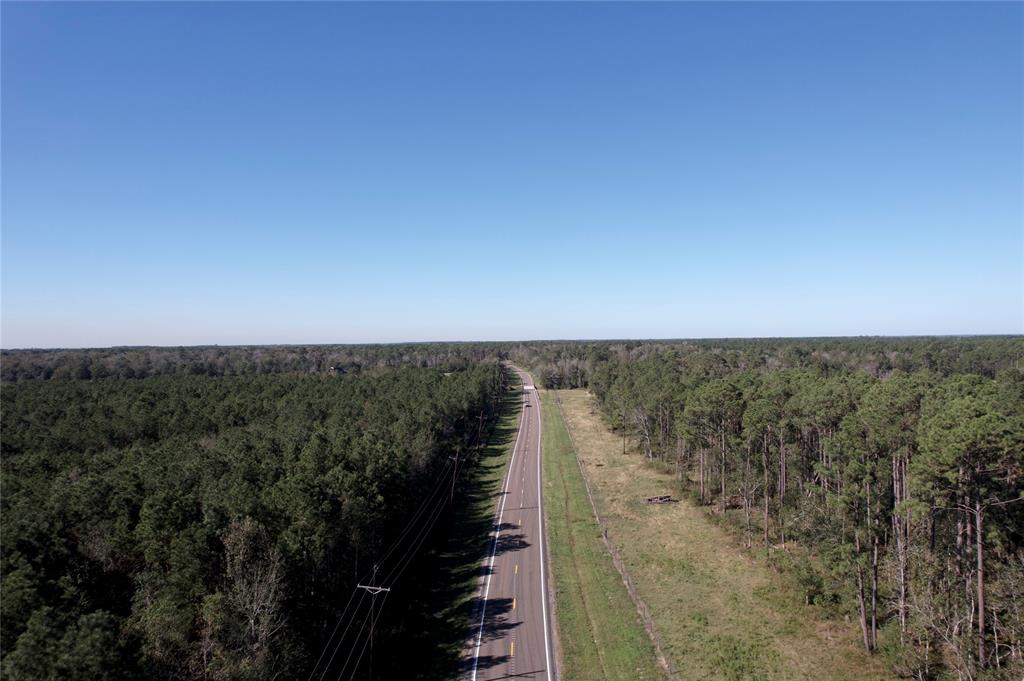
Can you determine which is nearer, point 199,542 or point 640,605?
point 199,542

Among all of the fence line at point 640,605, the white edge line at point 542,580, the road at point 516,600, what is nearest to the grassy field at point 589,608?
the fence line at point 640,605

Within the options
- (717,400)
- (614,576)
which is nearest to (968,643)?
(614,576)

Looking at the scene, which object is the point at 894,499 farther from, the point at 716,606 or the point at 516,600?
the point at 516,600

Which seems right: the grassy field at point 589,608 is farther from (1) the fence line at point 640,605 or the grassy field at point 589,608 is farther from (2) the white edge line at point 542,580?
(2) the white edge line at point 542,580

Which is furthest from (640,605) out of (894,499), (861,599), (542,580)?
(894,499)

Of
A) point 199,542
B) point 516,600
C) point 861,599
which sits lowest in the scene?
point 516,600

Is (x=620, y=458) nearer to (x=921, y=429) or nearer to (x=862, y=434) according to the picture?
(x=862, y=434)

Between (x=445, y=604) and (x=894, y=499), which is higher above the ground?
(x=894, y=499)

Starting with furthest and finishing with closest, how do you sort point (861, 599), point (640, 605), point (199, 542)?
point (640, 605), point (861, 599), point (199, 542)
